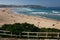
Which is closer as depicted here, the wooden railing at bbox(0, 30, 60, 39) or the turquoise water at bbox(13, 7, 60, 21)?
the wooden railing at bbox(0, 30, 60, 39)

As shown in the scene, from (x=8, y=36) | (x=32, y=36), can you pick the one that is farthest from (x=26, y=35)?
(x=8, y=36)

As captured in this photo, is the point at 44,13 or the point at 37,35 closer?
the point at 37,35

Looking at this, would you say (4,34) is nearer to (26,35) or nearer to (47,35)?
(26,35)

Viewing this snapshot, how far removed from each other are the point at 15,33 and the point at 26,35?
0.96m

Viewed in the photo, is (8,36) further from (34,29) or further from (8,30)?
(34,29)

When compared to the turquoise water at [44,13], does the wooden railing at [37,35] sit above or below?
above

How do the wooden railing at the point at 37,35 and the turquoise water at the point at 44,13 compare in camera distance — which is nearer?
the wooden railing at the point at 37,35

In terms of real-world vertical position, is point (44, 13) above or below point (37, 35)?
below

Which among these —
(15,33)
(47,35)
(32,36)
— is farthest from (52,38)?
(15,33)

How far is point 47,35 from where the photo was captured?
15.3 metres

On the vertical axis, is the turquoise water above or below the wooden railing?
below

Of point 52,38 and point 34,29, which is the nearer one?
point 52,38

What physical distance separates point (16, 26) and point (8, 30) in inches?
35.2

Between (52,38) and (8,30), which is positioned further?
(8,30)
